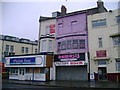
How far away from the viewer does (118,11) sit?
917 inches

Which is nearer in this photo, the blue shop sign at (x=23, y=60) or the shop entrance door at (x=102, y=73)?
the shop entrance door at (x=102, y=73)

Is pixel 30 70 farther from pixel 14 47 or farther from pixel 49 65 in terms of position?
pixel 14 47

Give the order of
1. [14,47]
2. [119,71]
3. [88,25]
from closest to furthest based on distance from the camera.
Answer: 1. [119,71]
2. [88,25]
3. [14,47]

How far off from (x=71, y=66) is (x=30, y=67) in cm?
691

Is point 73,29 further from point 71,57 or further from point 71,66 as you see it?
point 71,66

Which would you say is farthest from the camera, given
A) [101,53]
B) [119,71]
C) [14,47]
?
[14,47]

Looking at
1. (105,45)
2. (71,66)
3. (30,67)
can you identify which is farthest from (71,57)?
(30,67)

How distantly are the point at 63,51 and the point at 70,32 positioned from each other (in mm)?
3379

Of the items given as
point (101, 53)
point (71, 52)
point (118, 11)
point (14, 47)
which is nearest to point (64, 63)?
point (71, 52)

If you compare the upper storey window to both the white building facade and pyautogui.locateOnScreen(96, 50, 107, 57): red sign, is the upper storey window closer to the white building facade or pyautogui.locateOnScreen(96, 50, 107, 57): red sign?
the white building facade

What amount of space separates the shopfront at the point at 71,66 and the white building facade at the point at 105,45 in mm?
1504

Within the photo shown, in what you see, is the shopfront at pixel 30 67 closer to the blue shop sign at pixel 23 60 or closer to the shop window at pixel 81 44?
the blue shop sign at pixel 23 60

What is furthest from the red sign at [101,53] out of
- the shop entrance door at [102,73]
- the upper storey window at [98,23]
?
the upper storey window at [98,23]

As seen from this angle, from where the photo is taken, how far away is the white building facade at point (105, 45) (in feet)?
74.0
